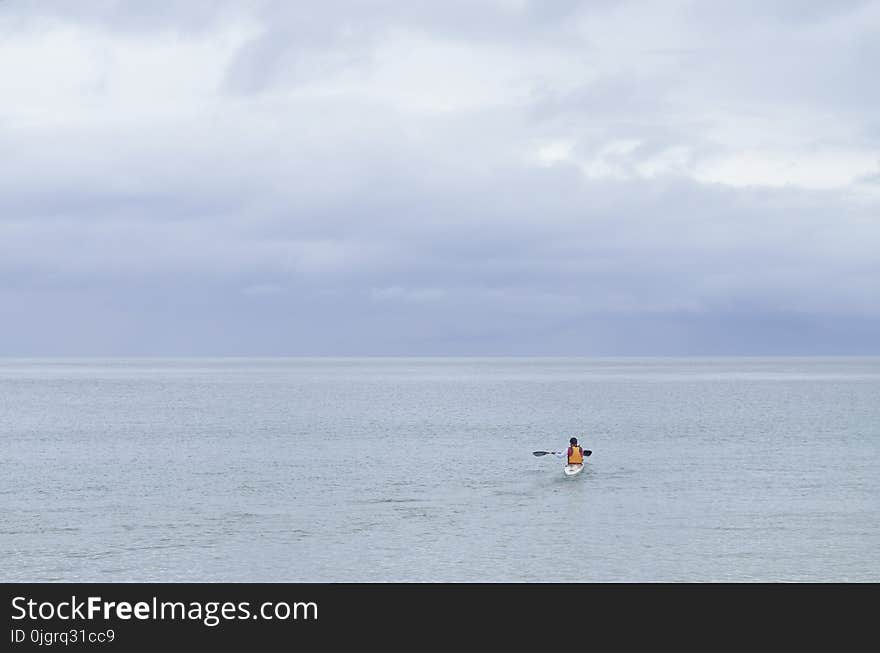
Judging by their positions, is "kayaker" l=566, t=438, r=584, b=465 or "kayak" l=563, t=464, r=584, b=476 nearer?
"kayak" l=563, t=464, r=584, b=476

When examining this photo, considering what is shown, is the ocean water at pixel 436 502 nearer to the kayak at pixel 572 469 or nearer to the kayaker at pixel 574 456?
the kayak at pixel 572 469

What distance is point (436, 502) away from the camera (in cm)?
4856

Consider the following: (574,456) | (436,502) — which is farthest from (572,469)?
(436,502)

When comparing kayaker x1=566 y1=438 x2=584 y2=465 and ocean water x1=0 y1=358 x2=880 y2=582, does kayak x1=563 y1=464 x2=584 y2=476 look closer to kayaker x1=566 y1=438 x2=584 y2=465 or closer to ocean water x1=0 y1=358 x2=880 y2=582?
kayaker x1=566 y1=438 x2=584 y2=465

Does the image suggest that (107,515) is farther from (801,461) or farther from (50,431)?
(50,431)

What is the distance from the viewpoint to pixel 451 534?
39625mm

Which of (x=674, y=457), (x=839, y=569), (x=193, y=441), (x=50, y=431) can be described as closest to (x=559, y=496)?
(x=839, y=569)

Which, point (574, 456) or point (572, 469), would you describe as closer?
point (572, 469)

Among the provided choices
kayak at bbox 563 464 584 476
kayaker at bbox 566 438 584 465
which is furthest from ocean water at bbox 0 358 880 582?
kayaker at bbox 566 438 584 465

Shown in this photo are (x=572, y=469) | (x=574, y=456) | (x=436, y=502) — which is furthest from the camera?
(x=574, y=456)

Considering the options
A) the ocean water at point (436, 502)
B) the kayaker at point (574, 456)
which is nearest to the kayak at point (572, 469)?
the kayaker at point (574, 456)

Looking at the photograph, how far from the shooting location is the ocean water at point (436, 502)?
34531 millimetres

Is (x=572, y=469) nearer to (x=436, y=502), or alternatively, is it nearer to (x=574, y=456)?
(x=574, y=456)

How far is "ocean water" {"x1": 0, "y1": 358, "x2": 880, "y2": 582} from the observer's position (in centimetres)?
3453
